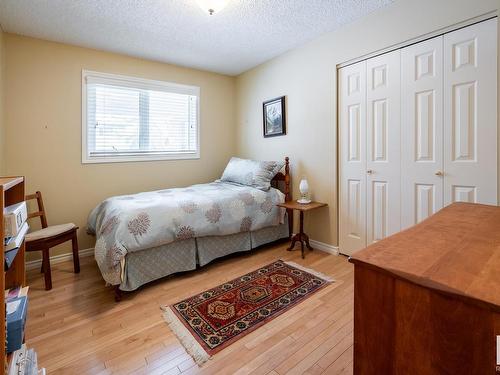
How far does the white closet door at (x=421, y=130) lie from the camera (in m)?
2.15

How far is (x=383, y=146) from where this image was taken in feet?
8.29

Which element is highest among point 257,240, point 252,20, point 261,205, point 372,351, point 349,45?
point 252,20

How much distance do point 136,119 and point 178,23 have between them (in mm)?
1357

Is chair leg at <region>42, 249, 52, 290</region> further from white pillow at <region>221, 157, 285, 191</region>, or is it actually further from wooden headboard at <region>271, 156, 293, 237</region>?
wooden headboard at <region>271, 156, 293, 237</region>

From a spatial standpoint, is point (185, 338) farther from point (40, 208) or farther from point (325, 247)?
point (40, 208)

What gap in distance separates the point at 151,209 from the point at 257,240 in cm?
131

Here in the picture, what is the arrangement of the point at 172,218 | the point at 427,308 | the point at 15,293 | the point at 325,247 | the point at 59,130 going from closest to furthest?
the point at 427,308, the point at 15,293, the point at 172,218, the point at 59,130, the point at 325,247

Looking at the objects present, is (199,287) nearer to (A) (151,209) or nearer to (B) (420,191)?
(A) (151,209)

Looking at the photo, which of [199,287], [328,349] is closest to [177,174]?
[199,287]

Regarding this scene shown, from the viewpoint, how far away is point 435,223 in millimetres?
1052

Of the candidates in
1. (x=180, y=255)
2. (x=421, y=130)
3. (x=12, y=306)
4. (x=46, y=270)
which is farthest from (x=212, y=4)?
(x=46, y=270)

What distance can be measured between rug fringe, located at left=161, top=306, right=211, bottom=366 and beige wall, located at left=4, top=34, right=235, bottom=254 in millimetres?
1835

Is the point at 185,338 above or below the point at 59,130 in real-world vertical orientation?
below

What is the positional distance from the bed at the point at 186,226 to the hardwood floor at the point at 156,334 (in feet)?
0.69
